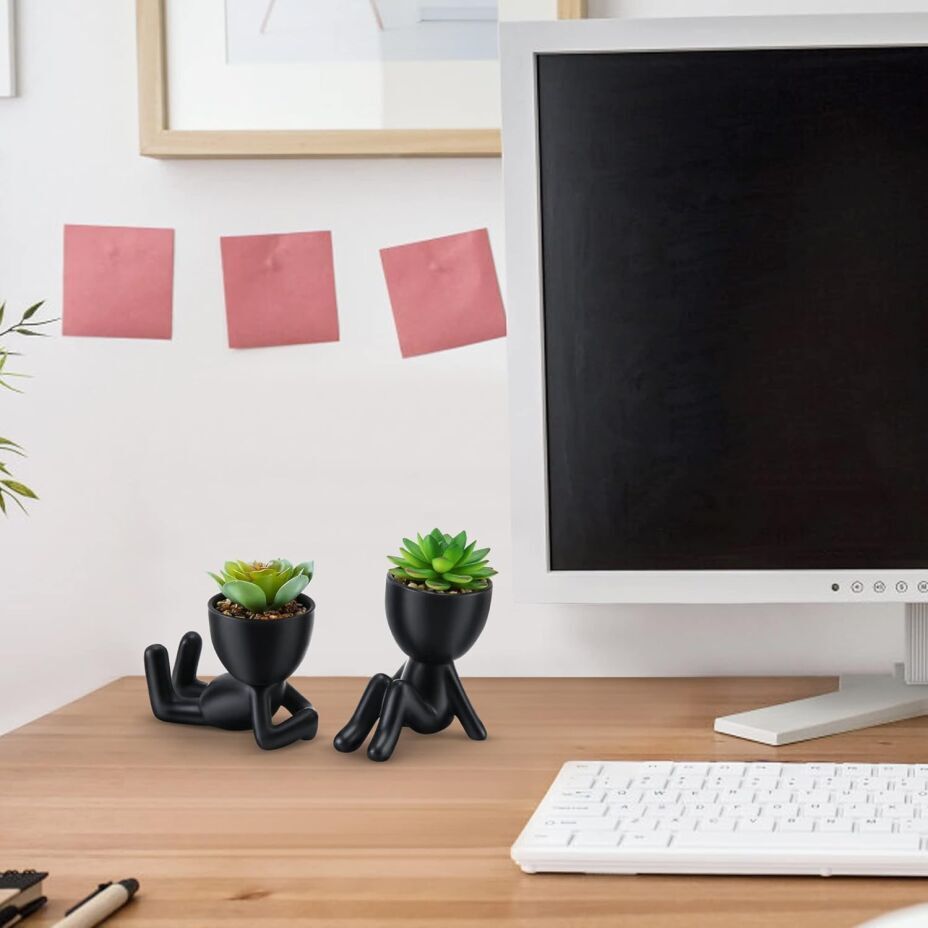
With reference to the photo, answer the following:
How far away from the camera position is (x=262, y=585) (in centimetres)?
88

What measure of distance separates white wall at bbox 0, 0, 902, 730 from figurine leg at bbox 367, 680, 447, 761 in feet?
0.75

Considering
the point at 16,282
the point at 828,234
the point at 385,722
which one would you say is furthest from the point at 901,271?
the point at 16,282

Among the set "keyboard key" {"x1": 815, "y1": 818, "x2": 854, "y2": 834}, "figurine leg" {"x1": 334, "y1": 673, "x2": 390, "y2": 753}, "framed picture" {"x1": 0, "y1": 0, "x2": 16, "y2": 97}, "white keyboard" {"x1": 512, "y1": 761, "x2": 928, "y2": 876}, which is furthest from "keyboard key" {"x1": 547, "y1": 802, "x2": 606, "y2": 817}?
"framed picture" {"x1": 0, "y1": 0, "x2": 16, "y2": 97}

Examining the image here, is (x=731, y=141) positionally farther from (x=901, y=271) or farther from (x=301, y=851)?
(x=301, y=851)

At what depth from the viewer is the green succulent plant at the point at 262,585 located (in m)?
0.87

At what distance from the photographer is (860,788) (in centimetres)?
69

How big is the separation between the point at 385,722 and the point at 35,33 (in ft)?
2.31

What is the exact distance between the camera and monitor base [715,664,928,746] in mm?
849

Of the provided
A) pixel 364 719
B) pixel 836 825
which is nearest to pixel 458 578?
pixel 364 719

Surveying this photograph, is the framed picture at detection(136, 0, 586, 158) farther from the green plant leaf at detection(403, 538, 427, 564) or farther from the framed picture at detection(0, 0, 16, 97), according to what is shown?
A: the green plant leaf at detection(403, 538, 427, 564)

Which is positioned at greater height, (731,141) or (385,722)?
(731,141)

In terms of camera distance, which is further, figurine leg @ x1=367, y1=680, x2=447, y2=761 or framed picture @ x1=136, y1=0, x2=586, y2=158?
framed picture @ x1=136, y1=0, x2=586, y2=158

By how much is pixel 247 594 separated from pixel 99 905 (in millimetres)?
330

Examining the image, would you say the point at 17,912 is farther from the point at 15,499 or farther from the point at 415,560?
the point at 15,499
